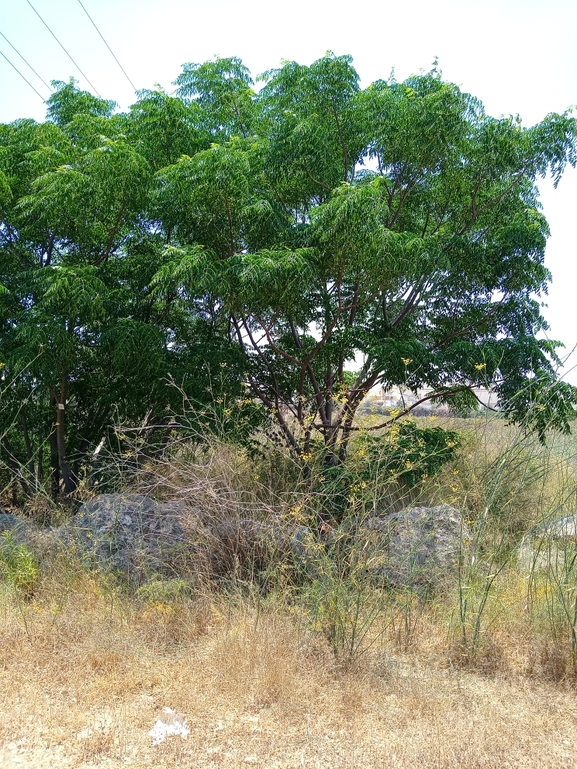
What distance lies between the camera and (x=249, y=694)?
3.68 metres

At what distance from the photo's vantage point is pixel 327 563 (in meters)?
4.19

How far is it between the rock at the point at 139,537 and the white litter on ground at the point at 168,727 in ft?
5.24

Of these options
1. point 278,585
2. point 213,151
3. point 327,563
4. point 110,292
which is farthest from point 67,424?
point 327,563

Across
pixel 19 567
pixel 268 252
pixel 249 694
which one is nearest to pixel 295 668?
pixel 249 694

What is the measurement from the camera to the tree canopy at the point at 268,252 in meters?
6.64

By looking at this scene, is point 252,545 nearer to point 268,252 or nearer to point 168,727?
point 168,727

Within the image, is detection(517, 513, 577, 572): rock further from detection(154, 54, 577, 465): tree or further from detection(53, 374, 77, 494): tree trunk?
detection(53, 374, 77, 494): tree trunk

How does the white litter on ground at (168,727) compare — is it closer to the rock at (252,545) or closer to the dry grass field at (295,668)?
the dry grass field at (295,668)

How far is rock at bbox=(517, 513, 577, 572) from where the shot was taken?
4488 mm

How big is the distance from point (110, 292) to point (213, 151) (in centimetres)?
198

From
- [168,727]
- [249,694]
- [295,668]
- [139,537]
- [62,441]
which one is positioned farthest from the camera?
[62,441]

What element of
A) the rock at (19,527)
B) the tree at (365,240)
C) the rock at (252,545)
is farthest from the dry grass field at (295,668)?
the tree at (365,240)

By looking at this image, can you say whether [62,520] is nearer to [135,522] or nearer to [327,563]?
[135,522]

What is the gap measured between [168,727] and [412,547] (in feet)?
6.82
